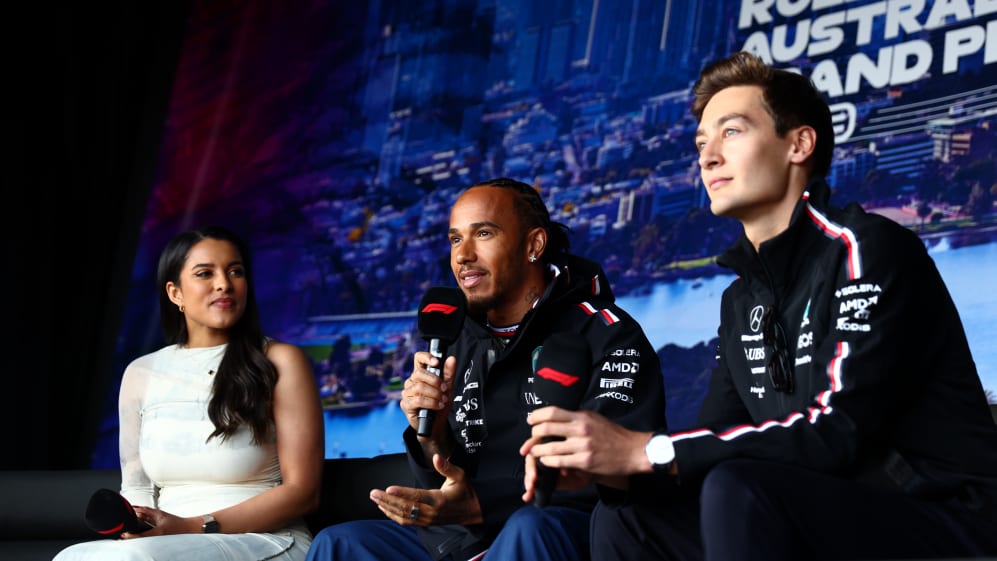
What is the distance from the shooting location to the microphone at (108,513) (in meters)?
2.35

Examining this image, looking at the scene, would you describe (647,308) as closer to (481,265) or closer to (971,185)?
(971,185)

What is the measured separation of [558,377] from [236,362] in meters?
1.36

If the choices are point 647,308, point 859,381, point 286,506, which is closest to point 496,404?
point 286,506

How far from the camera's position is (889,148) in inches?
143

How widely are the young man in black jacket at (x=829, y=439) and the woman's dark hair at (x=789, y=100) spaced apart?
110 millimetres

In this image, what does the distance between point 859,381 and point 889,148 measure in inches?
92.0

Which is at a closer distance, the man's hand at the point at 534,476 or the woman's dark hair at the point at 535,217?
the man's hand at the point at 534,476

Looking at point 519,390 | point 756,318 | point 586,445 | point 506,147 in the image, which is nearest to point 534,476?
point 586,445

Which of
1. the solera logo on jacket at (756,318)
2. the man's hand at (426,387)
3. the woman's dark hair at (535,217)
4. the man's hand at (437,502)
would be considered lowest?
the man's hand at (437,502)

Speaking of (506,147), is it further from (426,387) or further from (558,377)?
(558,377)

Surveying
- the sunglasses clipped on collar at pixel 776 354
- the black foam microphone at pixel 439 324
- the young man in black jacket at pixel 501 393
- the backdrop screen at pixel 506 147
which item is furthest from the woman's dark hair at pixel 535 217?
the backdrop screen at pixel 506 147

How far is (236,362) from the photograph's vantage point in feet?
9.26

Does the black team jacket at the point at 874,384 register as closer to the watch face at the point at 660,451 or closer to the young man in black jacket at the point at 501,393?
the watch face at the point at 660,451

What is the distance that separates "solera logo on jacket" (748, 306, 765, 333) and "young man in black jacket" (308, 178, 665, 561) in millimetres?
301
